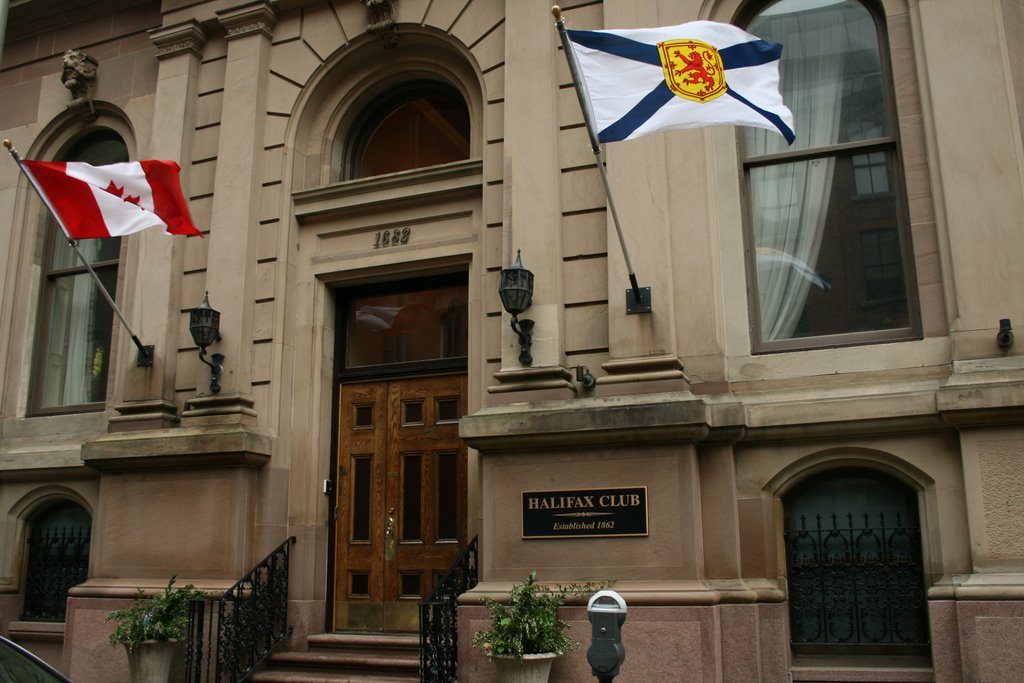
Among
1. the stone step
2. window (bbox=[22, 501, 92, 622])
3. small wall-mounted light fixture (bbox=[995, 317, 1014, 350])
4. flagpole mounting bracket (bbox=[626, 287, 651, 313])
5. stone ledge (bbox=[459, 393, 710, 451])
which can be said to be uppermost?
flagpole mounting bracket (bbox=[626, 287, 651, 313])

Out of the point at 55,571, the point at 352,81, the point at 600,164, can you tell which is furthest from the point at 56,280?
the point at 600,164

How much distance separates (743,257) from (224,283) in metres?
5.78

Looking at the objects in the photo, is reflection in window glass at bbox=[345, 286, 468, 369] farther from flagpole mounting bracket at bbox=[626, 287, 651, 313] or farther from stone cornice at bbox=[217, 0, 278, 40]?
stone cornice at bbox=[217, 0, 278, 40]

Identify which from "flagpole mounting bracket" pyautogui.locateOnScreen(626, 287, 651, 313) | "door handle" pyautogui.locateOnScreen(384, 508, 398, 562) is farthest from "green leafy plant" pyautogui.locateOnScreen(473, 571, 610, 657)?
"flagpole mounting bracket" pyautogui.locateOnScreen(626, 287, 651, 313)

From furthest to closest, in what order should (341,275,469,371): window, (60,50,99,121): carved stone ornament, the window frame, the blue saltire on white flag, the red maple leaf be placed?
(60,50,99,121): carved stone ornament → the window frame → (341,275,469,371): window → the red maple leaf → the blue saltire on white flag

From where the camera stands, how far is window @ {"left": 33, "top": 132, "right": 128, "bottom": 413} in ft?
42.0

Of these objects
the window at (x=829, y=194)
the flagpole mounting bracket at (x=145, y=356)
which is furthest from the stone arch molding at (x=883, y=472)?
the flagpole mounting bracket at (x=145, y=356)

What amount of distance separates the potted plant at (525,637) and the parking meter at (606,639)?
2482 millimetres

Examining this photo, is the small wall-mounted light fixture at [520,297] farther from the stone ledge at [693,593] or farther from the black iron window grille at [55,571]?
the black iron window grille at [55,571]

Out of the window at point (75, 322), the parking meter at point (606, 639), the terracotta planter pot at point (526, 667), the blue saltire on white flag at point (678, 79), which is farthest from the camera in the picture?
the window at point (75, 322)

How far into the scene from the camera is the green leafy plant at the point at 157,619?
9.64 meters

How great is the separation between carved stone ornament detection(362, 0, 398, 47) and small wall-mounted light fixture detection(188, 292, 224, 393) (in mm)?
3617

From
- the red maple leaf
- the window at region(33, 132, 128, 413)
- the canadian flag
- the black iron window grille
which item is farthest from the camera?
the window at region(33, 132, 128, 413)

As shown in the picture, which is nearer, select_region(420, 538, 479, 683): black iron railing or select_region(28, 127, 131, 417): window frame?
select_region(420, 538, 479, 683): black iron railing
